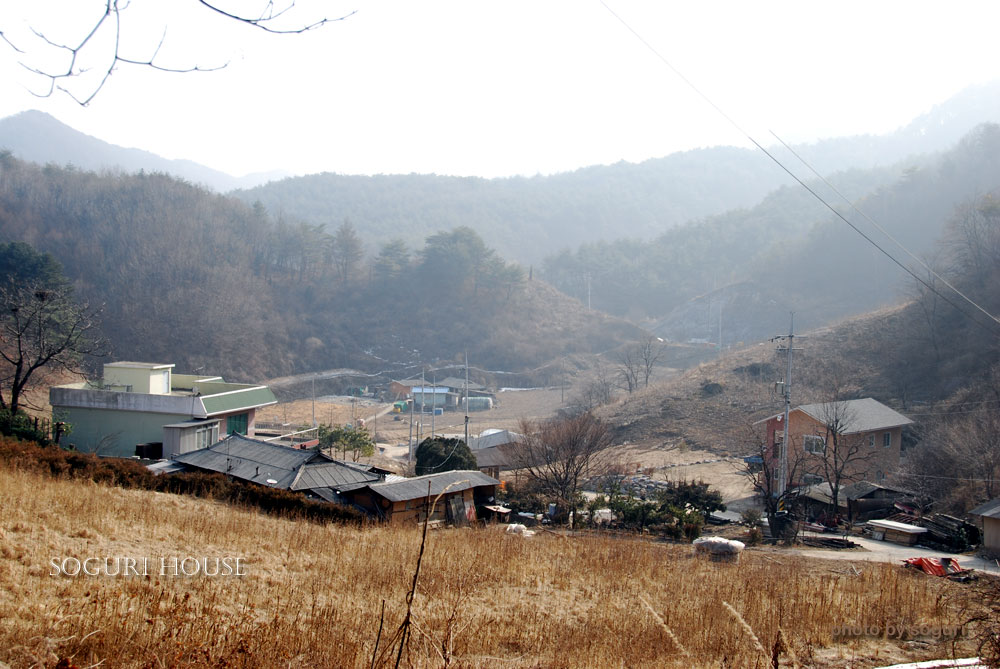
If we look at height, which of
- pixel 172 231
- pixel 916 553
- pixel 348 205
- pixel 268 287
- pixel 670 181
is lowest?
pixel 916 553

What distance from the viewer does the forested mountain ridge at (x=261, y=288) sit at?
206 ft

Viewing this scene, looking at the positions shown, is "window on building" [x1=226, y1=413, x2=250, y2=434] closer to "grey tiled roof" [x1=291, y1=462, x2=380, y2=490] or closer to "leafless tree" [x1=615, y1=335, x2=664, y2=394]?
"grey tiled roof" [x1=291, y1=462, x2=380, y2=490]

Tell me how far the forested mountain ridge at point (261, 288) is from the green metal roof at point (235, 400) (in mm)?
36604

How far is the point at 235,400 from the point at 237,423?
3.81 feet

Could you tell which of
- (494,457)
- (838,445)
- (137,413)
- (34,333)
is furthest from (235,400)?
(838,445)

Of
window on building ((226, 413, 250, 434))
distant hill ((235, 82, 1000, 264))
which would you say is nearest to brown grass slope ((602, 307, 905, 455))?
window on building ((226, 413, 250, 434))

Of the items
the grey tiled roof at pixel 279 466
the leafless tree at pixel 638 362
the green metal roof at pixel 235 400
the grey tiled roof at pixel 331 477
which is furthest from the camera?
the leafless tree at pixel 638 362

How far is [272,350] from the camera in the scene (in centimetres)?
6438

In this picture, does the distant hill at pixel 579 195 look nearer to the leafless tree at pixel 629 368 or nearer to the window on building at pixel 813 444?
the leafless tree at pixel 629 368

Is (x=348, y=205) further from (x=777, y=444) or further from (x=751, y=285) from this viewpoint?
(x=777, y=444)

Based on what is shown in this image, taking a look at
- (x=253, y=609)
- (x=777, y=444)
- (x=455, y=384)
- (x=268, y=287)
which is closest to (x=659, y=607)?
(x=253, y=609)

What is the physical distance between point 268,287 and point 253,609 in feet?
243

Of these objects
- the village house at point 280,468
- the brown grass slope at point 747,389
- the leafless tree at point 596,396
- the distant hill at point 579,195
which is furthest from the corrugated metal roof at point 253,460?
the distant hill at point 579,195

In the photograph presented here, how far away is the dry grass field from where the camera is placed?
159 inches
